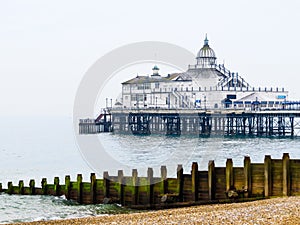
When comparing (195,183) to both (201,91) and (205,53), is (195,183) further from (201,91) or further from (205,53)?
(205,53)

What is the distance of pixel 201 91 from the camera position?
306 ft

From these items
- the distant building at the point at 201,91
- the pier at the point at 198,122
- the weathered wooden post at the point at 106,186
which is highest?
the distant building at the point at 201,91

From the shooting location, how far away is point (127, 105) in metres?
104

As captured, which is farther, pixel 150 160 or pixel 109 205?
pixel 150 160

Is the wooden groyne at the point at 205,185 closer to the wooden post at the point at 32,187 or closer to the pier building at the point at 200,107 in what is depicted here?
the wooden post at the point at 32,187

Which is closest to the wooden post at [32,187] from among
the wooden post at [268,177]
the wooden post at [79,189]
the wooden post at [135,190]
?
the wooden post at [79,189]

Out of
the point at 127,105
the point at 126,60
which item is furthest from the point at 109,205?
the point at 127,105

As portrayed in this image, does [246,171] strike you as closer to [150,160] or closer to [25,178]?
[25,178]

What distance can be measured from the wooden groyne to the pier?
60.6 meters

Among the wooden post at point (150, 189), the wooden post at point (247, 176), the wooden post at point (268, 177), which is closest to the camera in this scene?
the wooden post at point (268, 177)

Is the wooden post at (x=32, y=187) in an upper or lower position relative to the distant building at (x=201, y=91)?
lower

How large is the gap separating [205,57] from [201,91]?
14076 mm

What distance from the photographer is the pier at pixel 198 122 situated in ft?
266

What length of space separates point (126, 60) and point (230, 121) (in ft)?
162
